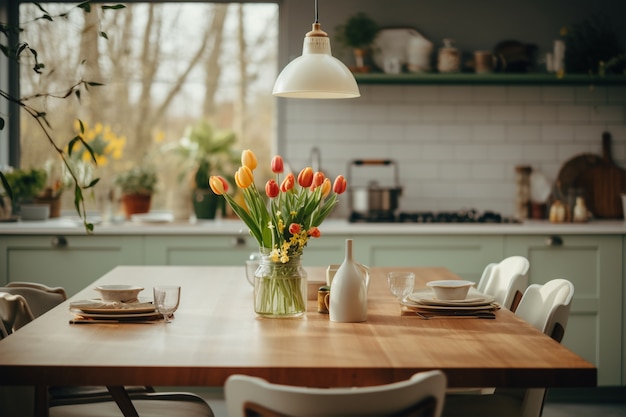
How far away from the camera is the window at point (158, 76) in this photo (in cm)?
520

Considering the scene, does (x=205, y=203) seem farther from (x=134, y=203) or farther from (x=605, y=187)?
(x=605, y=187)

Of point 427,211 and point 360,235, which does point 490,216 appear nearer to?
point 427,211

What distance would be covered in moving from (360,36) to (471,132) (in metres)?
0.94

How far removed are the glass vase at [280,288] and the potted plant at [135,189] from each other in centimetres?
266

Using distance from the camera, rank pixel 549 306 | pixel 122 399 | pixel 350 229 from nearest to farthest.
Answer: pixel 122 399 < pixel 549 306 < pixel 350 229

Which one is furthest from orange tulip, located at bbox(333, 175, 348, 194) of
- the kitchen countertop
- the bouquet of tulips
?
the kitchen countertop

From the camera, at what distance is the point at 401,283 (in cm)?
261

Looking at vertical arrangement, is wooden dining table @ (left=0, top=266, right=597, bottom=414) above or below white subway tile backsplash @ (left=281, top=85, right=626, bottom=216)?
below

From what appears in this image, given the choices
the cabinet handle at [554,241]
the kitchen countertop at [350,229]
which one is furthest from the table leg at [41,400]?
the cabinet handle at [554,241]

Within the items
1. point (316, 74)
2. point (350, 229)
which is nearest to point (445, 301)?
point (316, 74)

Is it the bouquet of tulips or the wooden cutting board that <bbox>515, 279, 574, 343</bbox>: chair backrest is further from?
the wooden cutting board

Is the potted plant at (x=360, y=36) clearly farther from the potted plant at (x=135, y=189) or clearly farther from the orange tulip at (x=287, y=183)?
the orange tulip at (x=287, y=183)

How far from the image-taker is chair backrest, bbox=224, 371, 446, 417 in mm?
1498

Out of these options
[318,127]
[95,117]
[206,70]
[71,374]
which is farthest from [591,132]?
[71,374]
